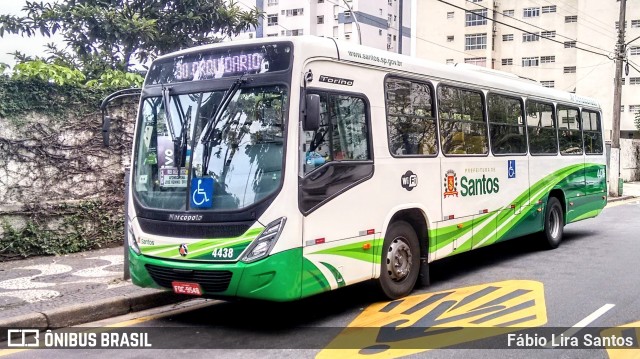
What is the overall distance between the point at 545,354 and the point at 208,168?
3.52m

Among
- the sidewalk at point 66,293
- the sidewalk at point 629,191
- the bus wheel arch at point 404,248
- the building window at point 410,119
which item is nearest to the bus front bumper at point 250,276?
the sidewalk at point 66,293

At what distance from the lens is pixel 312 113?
599 centimetres

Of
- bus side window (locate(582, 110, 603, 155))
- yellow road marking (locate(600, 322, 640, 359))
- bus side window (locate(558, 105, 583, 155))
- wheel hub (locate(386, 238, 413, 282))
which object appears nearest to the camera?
yellow road marking (locate(600, 322, 640, 359))

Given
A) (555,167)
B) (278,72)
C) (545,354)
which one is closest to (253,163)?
(278,72)

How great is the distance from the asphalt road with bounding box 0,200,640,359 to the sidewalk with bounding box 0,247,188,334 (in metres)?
0.25

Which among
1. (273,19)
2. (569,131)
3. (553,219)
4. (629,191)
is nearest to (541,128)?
(569,131)

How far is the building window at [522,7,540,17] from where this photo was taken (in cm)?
6463

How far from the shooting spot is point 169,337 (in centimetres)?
611

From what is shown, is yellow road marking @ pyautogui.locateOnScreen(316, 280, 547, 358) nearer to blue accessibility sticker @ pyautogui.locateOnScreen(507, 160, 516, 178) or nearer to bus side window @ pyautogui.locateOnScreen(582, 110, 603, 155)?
blue accessibility sticker @ pyautogui.locateOnScreen(507, 160, 516, 178)

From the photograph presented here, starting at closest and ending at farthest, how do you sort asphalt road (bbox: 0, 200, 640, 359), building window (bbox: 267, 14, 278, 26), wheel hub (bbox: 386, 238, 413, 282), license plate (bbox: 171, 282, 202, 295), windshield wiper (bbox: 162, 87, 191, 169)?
asphalt road (bbox: 0, 200, 640, 359) → license plate (bbox: 171, 282, 202, 295) → windshield wiper (bbox: 162, 87, 191, 169) → wheel hub (bbox: 386, 238, 413, 282) → building window (bbox: 267, 14, 278, 26)

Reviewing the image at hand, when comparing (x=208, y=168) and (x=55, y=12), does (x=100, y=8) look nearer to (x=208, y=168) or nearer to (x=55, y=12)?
(x=55, y=12)

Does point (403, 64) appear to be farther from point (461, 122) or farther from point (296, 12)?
point (296, 12)

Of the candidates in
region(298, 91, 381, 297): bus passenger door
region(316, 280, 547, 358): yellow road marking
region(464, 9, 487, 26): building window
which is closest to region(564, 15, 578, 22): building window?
region(464, 9, 487, 26): building window

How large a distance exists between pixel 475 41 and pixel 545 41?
7.00 m
